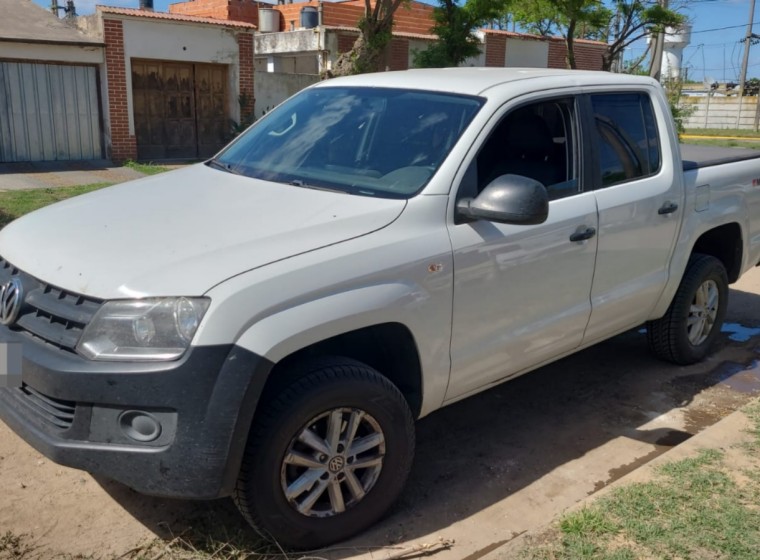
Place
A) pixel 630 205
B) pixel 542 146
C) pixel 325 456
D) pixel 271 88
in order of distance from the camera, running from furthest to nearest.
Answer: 1. pixel 271 88
2. pixel 630 205
3. pixel 542 146
4. pixel 325 456

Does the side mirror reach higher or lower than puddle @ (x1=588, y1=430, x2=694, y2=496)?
higher

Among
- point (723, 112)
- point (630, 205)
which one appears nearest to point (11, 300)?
point (630, 205)

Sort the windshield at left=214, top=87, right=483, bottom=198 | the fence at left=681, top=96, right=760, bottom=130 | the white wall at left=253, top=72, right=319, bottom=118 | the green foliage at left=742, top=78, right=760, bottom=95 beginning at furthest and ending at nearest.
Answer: the green foliage at left=742, top=78, right=760, bottom=95, the fence at left=681, top=96, right=760, bottom=130, the white wall at left=253, top=72, right=319, bottom=118, the windshield at left=214, top=87, right=483, bottom=198

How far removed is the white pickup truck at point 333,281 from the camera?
9.16 feet

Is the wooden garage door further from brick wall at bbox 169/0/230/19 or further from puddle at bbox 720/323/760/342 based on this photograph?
puddle at bbox 720/323/760/342

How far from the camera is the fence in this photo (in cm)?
3806

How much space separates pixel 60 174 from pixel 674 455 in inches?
487

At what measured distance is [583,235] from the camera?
4090 mm

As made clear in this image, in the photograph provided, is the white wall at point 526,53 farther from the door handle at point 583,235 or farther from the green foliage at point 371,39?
the door handle at point 583,235

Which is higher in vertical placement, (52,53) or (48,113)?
(52,53)

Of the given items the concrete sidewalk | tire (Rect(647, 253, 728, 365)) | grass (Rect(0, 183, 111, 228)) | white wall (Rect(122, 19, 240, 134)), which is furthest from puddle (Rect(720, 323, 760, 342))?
white wall (Rect(122, 19, 240, 134))

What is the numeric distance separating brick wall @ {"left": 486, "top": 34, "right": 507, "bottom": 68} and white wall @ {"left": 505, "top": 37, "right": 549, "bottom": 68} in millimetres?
250

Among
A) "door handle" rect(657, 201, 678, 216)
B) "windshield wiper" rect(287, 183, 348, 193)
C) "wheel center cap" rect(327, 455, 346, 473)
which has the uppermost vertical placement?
"windshield wiper" rect(287, 183, 348, 193)

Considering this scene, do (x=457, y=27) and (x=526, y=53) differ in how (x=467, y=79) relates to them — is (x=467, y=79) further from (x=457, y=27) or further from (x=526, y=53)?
(x=526, y=53)
